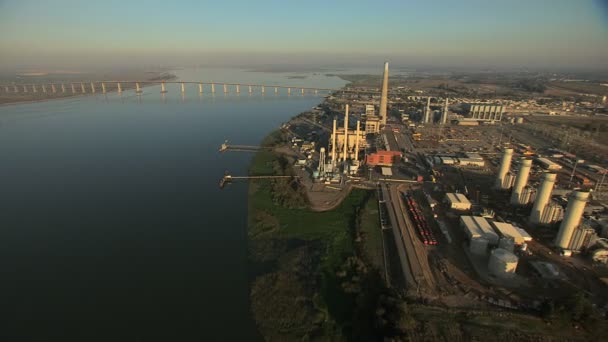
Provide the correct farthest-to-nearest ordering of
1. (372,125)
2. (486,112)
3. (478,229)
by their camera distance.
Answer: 1. (486,112)
2. (372,125)
3. (478,229)

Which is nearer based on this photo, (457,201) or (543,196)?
(543,196)

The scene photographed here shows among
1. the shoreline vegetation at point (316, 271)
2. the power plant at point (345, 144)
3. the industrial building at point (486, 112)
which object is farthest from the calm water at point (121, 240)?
the industrial building at point (486, 112)

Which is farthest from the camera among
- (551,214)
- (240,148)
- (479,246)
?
(240,148)

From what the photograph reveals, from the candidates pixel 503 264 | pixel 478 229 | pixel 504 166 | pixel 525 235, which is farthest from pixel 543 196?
pixel 503 264

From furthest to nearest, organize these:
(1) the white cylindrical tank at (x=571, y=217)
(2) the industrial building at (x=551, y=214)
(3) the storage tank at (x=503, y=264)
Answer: (2) the industrial building at (x=551, y=214) < (1) the white cylindrical tank at (x=571, y=217) < (3) the storage tank at (x=503, y=264)

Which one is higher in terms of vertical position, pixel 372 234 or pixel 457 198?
pixel 457 198

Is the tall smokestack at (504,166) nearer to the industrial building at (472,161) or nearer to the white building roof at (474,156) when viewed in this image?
the industrial building at (472,161)

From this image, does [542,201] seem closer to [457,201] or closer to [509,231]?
[509,231]
